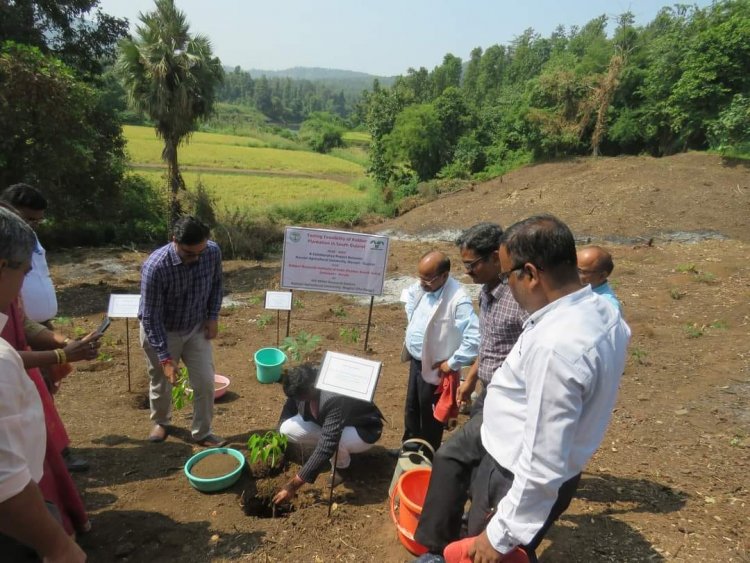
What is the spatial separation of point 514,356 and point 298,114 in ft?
425

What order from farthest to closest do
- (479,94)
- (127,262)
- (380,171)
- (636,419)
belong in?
1. (479,94)
2. (380,171)
3. (127,262)
4. (636,419)

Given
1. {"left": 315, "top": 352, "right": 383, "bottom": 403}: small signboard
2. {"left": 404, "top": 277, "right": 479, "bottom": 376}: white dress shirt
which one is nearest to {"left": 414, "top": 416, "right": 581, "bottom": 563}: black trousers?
{"left": 315, "top": 352, "right": 383, "bottom": 403}: small signboard

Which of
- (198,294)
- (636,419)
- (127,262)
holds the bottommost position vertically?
(127,262)

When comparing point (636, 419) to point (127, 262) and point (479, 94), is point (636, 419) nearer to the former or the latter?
point (127, 262)

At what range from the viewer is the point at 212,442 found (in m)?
3.79

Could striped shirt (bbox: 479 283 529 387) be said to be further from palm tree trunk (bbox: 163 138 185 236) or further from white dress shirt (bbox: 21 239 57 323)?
palm tree trunk (bbox: 163 138 185 236)

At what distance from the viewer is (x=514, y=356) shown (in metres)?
1.73

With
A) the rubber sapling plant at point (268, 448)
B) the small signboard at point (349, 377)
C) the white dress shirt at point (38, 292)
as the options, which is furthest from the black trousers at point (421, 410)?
the white dress shirt at point (38, 292)

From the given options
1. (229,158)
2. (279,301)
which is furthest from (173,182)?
(229,158)

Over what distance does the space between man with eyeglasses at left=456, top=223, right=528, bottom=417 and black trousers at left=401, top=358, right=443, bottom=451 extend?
0.57 meters

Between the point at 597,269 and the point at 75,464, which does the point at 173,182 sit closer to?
the point at 75,464

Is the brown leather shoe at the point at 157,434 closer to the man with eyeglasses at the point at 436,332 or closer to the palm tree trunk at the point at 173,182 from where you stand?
the man with eyeglasses at the point at 436,332

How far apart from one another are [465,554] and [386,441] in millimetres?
2204

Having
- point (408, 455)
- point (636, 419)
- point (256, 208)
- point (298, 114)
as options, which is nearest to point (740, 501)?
point (636, 419)
